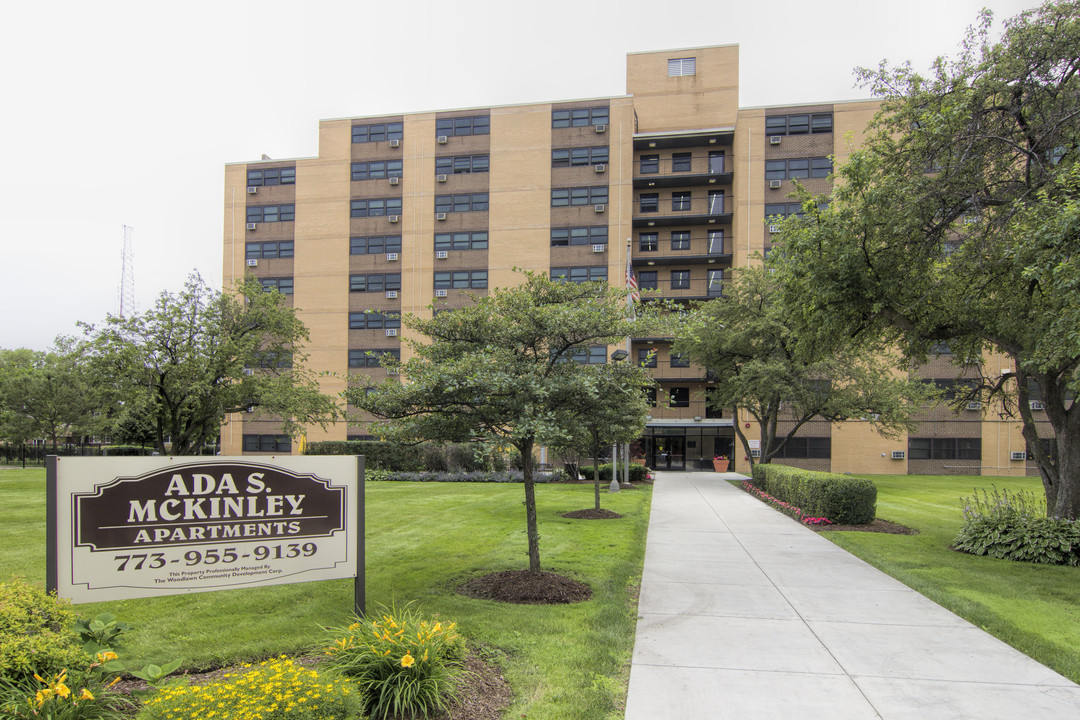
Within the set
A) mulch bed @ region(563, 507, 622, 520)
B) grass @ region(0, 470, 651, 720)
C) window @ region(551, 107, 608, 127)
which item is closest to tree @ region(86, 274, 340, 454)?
grass @ region(0, 470, 651, 720)

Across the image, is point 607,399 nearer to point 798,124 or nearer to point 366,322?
point 366,322

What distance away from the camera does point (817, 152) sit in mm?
40125

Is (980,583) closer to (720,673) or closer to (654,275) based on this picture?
(720,673)

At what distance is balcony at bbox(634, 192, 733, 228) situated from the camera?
4234 centimetres

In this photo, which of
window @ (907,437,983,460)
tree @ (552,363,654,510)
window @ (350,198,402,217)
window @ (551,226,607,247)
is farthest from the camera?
window @ (350,198,402,217)

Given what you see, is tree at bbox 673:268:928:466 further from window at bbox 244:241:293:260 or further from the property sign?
window at bbox 244:241:293:260

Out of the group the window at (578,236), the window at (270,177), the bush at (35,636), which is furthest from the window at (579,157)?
the bush at (35,636)

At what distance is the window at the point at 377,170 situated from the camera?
43312 mm

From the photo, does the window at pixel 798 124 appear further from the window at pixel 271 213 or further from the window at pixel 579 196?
the window at pixel 271 213

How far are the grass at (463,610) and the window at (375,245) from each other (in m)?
30.4

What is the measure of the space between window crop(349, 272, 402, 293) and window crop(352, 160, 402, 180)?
6.56 metres

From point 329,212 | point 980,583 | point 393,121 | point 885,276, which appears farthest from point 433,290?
point 980,583

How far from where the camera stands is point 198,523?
5.05 m

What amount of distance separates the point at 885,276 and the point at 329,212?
127 feet
